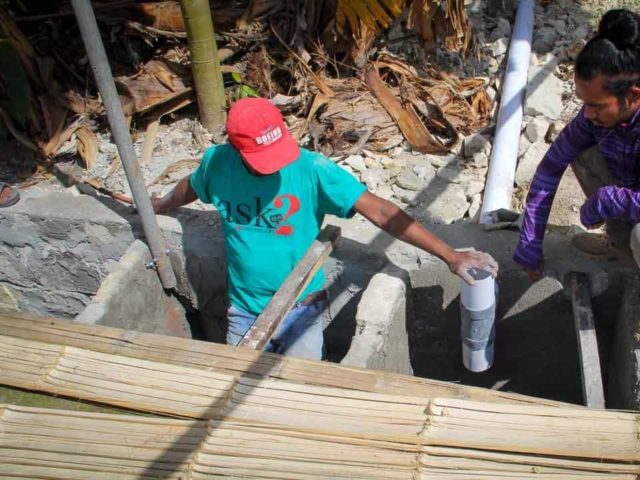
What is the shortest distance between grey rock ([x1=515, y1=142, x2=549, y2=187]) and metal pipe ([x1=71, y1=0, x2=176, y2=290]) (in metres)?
2.60

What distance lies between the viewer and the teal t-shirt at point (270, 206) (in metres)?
3.14

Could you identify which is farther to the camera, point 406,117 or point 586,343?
point 406,117

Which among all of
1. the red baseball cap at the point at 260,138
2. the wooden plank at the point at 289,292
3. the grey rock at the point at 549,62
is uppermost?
the red baseball cap at the point at 260,138

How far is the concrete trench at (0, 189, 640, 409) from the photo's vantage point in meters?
3.18

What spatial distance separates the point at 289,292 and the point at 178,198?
3.35ft

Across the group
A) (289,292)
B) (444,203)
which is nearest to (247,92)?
(444,203)

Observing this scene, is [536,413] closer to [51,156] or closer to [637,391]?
[637,391]

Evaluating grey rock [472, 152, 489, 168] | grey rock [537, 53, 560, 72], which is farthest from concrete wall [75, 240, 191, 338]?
grey rock [537, 53, 560, 72]

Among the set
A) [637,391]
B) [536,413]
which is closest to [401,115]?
[637,391]

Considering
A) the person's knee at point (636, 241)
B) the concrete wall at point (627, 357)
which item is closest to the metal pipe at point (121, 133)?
the person's knee at point (636, 241)

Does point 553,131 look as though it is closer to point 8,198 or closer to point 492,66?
point 492,66

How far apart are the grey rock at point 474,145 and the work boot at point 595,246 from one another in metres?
1.80

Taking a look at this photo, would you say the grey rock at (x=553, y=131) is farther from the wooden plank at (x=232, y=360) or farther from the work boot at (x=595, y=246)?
the wooden plank at (x=232, y=360)

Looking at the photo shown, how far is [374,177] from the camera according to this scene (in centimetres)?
481
